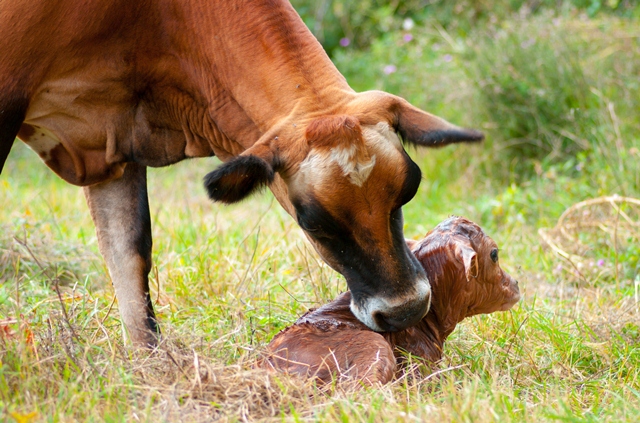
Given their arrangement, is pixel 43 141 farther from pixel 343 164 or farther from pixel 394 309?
pixel 394 309

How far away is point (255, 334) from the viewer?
13.3 feet

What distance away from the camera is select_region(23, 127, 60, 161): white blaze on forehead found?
3.97 metres

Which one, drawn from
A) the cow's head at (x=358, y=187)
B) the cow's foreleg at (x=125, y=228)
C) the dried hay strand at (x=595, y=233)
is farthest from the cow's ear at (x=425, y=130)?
the dried hay strand at (x=595, y=233)

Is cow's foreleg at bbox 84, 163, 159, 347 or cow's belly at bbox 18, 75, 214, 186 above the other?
cow's belly at bbox 18, 75, 214, 186

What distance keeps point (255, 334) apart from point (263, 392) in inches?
39.3

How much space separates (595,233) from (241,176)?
328cm

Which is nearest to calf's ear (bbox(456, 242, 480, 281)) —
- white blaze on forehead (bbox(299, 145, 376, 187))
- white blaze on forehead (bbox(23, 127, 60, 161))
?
white blaze on forehead (bbox(299, 145, 376, 187))

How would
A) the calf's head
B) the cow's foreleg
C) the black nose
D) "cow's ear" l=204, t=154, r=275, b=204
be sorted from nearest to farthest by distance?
"cow's ear" l=204, t=154, r=275, b=204
the black nose
the calf's head
the cow's foreleg

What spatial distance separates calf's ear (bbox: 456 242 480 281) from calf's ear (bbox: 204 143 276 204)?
924mm

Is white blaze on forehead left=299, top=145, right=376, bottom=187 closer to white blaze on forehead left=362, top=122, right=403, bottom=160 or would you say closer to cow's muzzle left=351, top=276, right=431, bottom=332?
white blaze on forehead left=362, top=122, right=403, bottom=160

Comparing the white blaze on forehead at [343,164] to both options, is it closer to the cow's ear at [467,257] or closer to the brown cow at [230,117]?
the brown cow at [230,117]

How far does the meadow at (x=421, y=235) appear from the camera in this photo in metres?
3.02

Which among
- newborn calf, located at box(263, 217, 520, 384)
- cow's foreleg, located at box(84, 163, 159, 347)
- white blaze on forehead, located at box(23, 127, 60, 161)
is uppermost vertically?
white blaze on forehead, located at box(23, 127, 60, 161)

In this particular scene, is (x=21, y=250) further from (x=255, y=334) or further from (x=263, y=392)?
(x=263, y=392)
